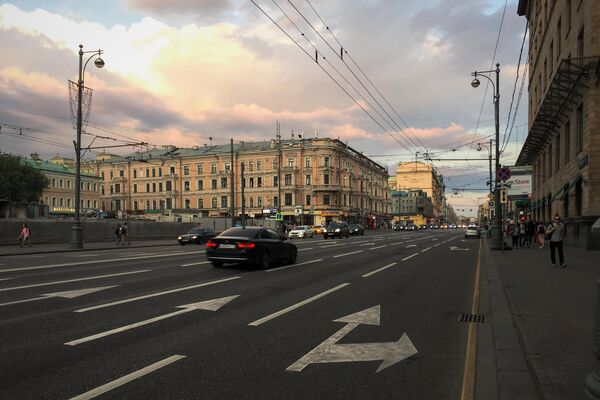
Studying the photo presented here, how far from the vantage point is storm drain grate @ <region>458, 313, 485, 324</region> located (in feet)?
25.9

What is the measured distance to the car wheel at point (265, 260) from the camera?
15491 mm

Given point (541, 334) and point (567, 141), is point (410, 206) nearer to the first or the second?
point (567, 141)

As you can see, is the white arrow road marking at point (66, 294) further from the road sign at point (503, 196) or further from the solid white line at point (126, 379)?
the road sign at point (503, 196)

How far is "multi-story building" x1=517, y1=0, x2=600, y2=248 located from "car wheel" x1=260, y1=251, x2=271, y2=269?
15.2m

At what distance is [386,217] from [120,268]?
114972 millimetres

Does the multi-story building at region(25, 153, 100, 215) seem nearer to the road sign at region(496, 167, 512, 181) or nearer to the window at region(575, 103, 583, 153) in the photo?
the road sign at region(496, 167, 512, 181)

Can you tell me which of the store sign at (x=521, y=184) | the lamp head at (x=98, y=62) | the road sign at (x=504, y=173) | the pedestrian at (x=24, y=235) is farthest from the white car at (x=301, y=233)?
the road sign at (x=504, y=173)

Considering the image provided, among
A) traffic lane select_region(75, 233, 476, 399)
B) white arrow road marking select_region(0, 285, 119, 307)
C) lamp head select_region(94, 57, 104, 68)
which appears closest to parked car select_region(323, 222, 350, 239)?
lamp head select_region(94, 57, 104, 68)

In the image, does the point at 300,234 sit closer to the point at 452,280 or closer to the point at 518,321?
the point at 452,280

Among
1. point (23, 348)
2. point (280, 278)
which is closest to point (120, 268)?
point (280, 278)

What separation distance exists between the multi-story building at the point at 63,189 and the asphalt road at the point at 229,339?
82682mm

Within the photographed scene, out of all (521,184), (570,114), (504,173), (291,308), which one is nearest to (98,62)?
(504,173)

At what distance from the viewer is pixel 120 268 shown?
49.9 feet

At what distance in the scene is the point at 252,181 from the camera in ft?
305
